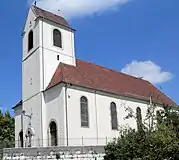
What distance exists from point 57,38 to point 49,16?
2.79 m

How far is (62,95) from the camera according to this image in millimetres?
30375

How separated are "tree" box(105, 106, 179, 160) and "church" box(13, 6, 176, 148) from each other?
8.62 m

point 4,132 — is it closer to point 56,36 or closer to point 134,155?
point 56,36

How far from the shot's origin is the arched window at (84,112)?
31172 mm

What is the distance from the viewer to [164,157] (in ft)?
59.9

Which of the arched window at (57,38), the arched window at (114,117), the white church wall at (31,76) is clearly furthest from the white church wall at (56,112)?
the arched window at (114,117)

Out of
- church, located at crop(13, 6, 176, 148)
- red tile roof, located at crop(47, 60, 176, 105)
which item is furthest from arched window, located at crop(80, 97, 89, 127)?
red tile roof, located at crop(47, 60, 176, 105)

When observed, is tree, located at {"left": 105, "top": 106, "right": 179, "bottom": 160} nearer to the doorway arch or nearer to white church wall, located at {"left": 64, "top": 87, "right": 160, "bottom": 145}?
white church wall, located at {"left": 64, "top": 87, "right": 160, "bottom": 145}

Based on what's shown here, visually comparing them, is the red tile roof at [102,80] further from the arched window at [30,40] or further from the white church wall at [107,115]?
the arched window at [30,40]

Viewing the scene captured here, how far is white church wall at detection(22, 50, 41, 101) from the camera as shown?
33.1 meters

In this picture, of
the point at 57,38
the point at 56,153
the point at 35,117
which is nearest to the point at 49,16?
the point at 57,38

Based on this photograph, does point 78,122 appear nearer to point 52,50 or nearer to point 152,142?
point 52,50

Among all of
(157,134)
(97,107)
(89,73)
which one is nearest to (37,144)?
(97,107)

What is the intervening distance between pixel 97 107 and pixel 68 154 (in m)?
11.1
